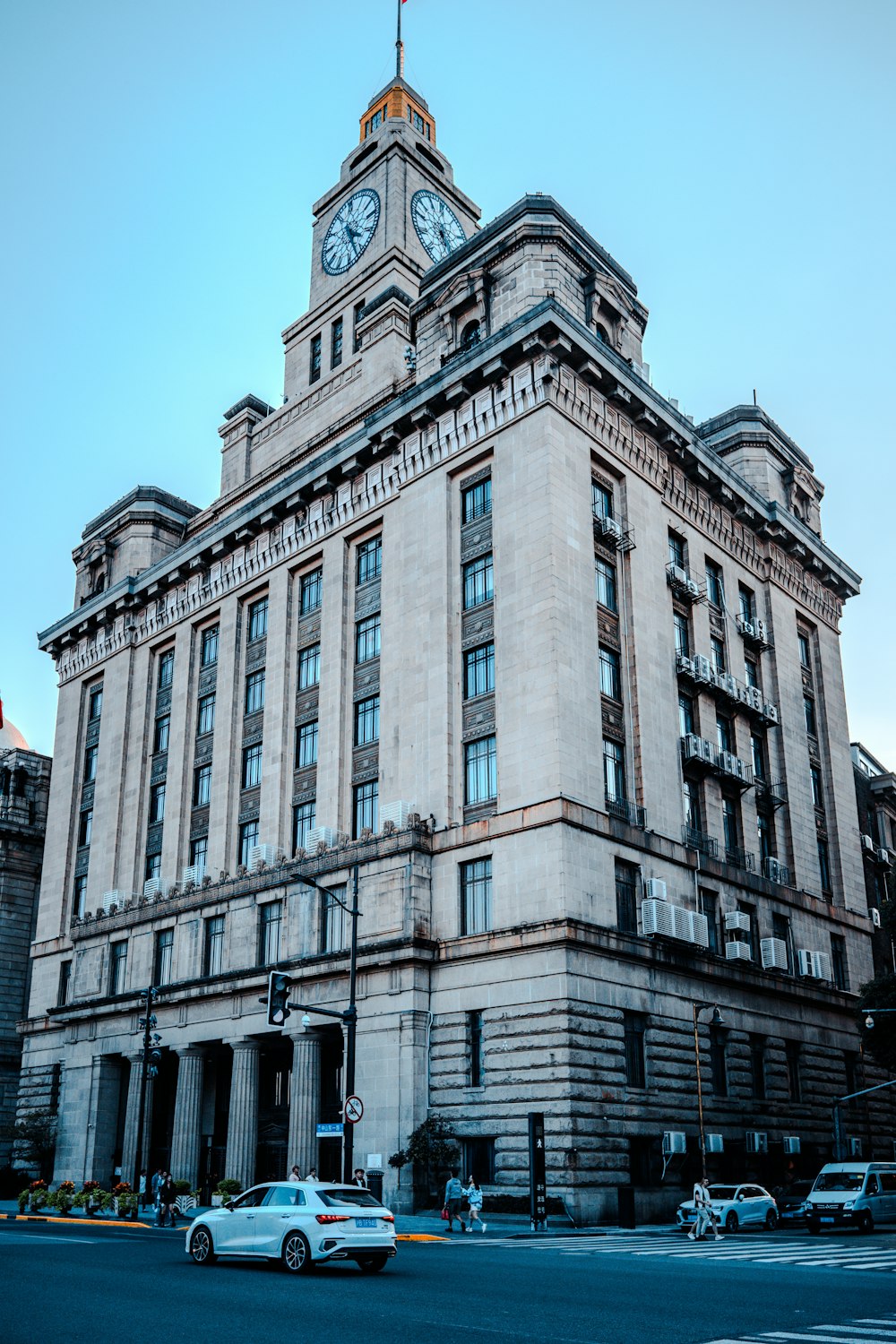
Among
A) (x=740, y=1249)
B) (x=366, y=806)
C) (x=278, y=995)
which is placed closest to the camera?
(x=740, y=1249)

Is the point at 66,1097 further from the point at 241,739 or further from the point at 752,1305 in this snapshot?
the point at 752,1305

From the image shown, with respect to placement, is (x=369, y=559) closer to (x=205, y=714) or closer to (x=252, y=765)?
(x=252, y=765)

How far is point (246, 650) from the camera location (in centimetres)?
5756

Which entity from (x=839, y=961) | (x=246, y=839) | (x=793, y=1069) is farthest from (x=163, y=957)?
(x=839, y=961)

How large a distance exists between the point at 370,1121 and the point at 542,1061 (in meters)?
7.22

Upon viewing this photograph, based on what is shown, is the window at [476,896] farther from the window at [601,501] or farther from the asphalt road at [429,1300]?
the asphalt road at [429,1300]

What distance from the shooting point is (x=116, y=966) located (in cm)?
5706

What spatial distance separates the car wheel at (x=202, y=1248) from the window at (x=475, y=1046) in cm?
1943

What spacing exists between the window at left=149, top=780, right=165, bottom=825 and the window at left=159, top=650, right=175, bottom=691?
214 inches

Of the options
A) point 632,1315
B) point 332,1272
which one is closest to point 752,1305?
point 632,1315

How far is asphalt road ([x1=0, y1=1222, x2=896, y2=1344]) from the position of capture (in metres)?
12.7

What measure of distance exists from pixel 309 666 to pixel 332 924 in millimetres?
12855

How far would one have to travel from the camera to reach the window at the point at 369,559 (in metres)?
51.7

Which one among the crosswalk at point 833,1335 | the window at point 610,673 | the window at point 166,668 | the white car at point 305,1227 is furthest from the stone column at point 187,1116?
the crosswalk at point 833,1335
